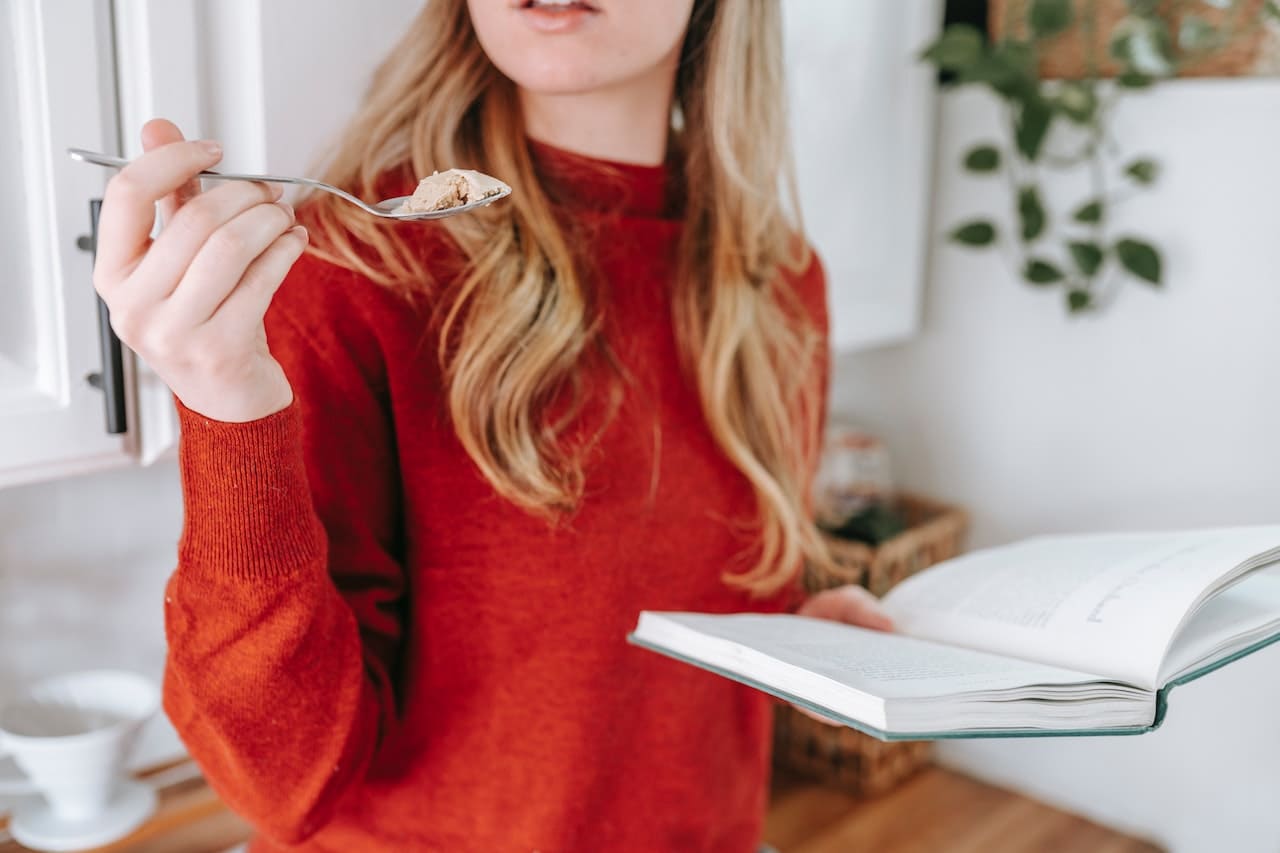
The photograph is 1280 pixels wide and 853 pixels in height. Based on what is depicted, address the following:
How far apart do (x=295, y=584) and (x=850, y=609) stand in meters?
0.45

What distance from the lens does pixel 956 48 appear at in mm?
1317

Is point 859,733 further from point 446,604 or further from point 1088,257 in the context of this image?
point 446,604

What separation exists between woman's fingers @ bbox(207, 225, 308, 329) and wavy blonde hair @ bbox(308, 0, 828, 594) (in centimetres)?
23

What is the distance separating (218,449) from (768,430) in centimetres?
51

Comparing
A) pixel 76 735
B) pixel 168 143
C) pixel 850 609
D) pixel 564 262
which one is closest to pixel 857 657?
pixel 850 609

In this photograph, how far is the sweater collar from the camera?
88 cm

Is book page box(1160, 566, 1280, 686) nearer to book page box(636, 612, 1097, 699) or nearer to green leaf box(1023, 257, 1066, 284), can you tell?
book page box(636, 612, 1097, 699)

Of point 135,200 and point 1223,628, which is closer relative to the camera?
point 135,200

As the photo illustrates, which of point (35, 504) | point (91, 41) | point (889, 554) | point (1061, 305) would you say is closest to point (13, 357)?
point (91, 41)

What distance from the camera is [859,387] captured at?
168 centimetres

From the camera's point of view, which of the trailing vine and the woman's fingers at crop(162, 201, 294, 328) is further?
the trailing vine

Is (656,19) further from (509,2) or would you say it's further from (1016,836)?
(1016,836)

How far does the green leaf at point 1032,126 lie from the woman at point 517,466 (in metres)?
0.51

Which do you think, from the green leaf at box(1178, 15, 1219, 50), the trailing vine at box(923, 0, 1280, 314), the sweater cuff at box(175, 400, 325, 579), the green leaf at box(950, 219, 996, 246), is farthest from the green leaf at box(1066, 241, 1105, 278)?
the sweater cuff at box(175, 400, 325, 579)
